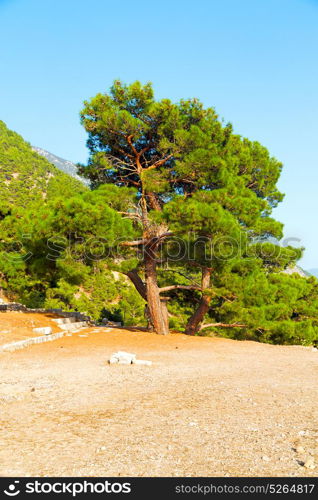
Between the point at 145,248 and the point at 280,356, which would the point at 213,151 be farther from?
the point at 280,356

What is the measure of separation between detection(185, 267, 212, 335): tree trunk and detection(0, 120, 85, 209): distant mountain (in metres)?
43.8

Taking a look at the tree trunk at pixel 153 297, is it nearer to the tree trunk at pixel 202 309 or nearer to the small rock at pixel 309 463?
the tree trunk at pixel 202 309

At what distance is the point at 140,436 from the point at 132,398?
1.26 m

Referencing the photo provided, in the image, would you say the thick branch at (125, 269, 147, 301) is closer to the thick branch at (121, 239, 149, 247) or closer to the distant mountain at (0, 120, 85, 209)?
the thick branch at (121, 239, 149, 247)

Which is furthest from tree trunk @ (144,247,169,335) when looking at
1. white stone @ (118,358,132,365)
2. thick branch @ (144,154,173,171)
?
white stone @ (118,358,132,365)

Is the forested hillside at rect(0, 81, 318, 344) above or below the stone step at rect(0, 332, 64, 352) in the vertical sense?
above

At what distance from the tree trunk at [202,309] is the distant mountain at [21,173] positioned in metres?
43.8

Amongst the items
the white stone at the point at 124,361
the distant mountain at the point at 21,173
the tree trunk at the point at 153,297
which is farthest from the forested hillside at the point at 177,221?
Result: the distant mountain at the point at 21,173

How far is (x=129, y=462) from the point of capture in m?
2.49

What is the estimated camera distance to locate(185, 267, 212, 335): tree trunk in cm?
1286

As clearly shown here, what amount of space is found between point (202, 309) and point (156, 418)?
1015 centimetres

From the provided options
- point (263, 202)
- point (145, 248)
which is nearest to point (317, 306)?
point (263, 202)

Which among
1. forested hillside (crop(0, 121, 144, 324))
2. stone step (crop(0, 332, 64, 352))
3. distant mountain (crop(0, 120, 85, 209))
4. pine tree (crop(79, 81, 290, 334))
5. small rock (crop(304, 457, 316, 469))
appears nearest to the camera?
small rock (crop(304, 457, 316, 469))

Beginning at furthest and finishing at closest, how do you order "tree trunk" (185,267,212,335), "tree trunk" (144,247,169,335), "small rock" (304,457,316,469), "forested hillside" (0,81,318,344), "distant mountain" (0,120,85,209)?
"distant mountain" (0,120,85,209) < "tree trunk" (185,267,212,335) < "tree trunk" (144,247,169,335) < "forested hillside" (0,81,318,344) < "small rock" (304,457,316,469)
